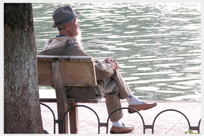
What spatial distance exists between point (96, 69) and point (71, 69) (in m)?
0.33

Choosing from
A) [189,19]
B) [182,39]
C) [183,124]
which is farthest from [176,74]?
[189,19]

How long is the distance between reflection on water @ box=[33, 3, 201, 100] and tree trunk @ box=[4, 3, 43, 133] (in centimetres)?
369

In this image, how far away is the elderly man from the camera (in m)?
5.05

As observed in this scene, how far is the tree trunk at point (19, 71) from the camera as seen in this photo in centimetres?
412

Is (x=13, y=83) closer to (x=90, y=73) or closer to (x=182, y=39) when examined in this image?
(x=90, y=73)

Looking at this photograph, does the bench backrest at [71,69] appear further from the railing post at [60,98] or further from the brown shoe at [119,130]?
the brown shoe at [119,130]

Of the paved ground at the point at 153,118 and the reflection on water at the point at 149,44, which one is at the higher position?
the reflection on water at the point at 149,44

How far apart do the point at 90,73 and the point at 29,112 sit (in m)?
0.89

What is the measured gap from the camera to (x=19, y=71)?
4.13 m

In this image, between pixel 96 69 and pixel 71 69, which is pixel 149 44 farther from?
pixel 71 69

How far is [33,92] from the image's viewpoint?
4234 millimetres

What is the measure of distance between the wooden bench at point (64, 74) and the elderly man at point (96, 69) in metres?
0.13

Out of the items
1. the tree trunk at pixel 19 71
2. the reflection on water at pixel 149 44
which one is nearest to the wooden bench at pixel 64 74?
the tree trunk at pixel 19 71

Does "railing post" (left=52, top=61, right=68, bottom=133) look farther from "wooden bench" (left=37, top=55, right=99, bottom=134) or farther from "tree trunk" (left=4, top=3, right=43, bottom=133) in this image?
"tree trunk" (left=4, top=3, right=43, bottom=133)
